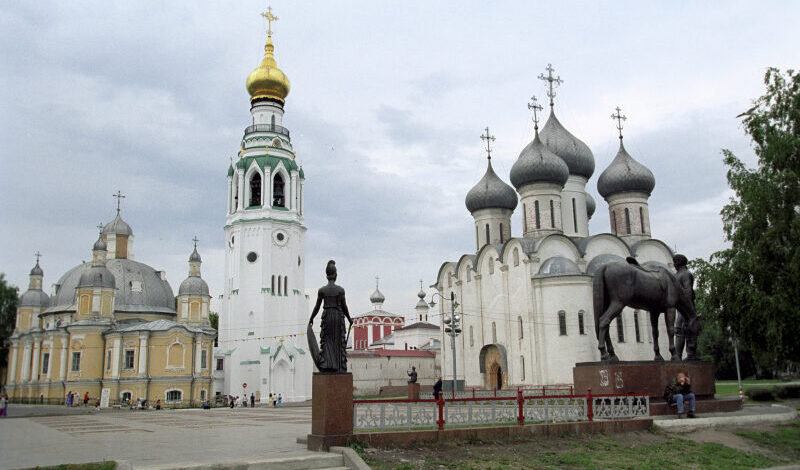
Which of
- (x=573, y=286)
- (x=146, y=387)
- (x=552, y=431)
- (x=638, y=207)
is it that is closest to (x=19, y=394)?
(x=146, y=387)

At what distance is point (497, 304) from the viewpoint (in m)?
37.9

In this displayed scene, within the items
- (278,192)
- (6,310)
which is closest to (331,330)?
(278,192)

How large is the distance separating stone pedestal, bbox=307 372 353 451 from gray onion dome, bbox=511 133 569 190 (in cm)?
2985

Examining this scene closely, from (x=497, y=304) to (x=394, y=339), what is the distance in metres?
47.1

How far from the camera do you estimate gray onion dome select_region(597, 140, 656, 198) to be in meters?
40.9

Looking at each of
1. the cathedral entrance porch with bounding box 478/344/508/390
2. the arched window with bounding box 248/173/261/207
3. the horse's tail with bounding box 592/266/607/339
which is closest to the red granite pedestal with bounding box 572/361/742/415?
the horse's tail with bounding box 592/266/607/339

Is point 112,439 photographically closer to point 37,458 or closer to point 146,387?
point 37,458

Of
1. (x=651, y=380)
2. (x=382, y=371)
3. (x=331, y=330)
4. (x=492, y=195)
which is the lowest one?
(x=651, y=380)

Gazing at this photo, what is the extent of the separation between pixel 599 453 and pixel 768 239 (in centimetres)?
1145

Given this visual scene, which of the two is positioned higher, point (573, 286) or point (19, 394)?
point (573, 286)

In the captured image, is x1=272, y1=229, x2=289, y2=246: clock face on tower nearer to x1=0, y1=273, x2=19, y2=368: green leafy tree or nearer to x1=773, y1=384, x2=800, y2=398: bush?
x1=0, y1=273, x2=19, y2=368: green leafy tree

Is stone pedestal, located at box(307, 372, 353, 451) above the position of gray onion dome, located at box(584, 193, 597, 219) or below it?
below

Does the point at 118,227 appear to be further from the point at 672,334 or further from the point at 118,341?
the point at 672,334

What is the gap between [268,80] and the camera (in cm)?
5050
